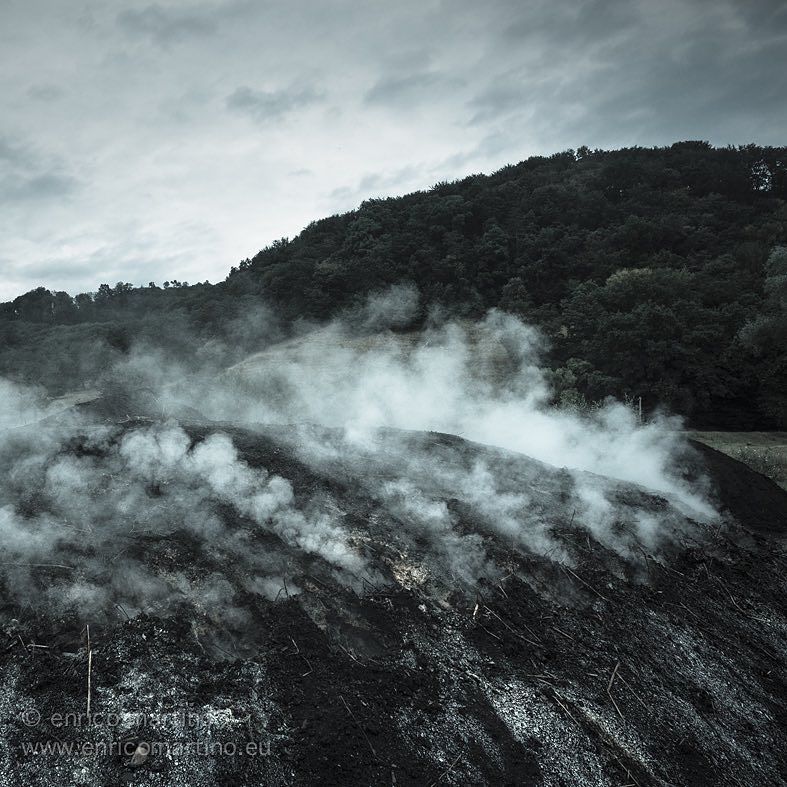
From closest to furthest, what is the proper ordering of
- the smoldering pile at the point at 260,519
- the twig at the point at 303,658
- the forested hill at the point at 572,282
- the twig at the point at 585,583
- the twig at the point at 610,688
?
the twig at the point at 303,658 < the twig at the point at 610,688 < the smoldering pile at the point at 260,519 < the twig at the point at 585,583 < the forested hill at the point at 572,282

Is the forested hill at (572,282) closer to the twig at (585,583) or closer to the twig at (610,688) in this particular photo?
the twig at (585,583)

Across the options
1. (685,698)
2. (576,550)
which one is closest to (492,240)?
(576,550)

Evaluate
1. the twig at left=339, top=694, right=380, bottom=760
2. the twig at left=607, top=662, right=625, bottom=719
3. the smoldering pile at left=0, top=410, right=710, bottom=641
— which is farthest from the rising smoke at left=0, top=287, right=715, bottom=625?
the twig at left=607, top=662, right=625, bottom=719

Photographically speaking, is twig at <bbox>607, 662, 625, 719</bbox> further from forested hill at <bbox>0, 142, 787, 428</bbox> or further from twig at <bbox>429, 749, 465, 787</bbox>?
forested hill at <bbox>0, 142, 787, 428</bbox>

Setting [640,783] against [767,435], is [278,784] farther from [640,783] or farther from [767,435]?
[767,435]

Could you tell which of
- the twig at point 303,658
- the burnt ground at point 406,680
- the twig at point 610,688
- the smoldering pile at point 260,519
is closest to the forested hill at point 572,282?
the smoldering pile at point 260,519

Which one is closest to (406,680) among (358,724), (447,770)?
(358,724)

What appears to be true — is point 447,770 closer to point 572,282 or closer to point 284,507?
point 284,507
